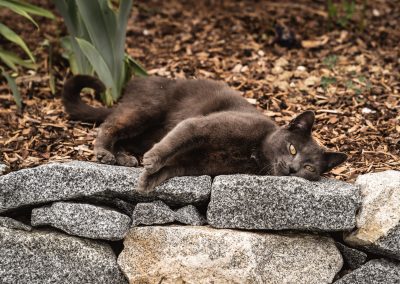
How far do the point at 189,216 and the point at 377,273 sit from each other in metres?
0.97

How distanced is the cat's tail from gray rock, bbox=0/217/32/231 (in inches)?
35.8

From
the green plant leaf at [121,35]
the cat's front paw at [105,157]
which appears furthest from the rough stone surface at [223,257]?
the green plant leaf at [121,35]

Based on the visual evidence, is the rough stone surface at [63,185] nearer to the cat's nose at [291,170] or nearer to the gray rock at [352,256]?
the cat's nose at [291,170]

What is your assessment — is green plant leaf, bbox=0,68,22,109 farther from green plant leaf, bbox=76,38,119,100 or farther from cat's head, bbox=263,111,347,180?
cat's head, bbox=263,111,347,180

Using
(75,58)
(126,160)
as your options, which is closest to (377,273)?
(126,160)

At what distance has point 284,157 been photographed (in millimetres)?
3221

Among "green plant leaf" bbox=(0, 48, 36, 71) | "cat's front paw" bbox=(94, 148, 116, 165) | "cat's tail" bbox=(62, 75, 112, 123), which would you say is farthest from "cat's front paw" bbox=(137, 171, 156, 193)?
"green plant leaf" bbox=(0, 48, 36, 71)

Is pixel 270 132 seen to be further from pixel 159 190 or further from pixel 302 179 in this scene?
pixel 159 190

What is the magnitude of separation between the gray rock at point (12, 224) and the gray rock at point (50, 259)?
2 centimetres

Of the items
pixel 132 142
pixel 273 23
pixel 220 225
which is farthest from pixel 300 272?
pixel 273 23

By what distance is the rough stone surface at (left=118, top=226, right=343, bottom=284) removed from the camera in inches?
118

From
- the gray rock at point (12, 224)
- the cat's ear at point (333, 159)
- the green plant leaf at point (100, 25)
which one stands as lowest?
the gray rock at point (12, 224)

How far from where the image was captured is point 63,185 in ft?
10.1

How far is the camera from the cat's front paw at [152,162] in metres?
3.02
